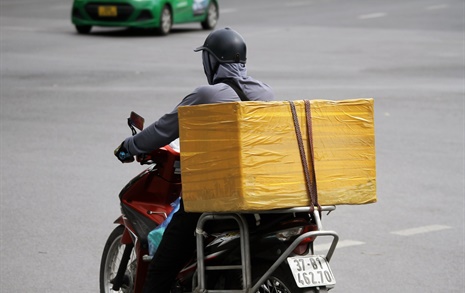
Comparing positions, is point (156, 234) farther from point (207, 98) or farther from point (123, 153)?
point (207, 98)

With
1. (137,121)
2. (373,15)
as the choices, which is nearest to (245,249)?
(137,121)

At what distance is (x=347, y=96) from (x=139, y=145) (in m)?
10.2

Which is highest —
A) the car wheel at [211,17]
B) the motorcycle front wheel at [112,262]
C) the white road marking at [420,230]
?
the motorcycle front wheel at [112,262]

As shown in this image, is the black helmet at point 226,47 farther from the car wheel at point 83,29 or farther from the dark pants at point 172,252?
the car wheel at point 83,29

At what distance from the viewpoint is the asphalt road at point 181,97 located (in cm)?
802

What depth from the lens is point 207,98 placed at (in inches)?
213

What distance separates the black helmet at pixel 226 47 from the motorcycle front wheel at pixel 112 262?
56.3 inches

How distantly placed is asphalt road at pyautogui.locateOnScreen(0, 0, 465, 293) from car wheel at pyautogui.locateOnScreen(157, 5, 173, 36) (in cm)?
42

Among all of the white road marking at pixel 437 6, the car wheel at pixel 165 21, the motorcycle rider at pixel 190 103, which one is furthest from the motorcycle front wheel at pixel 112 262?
the white road marking at pixel 437 6

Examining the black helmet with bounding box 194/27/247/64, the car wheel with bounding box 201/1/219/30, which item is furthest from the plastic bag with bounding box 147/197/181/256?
the car wheel with bounding box 201/1/219/30

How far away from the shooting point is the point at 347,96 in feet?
51.2

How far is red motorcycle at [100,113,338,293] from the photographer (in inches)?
Result: 201

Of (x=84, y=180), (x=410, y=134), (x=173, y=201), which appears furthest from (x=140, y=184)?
(x=410, y=134)

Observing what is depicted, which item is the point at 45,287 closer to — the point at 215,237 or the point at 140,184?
the point at 140,184
